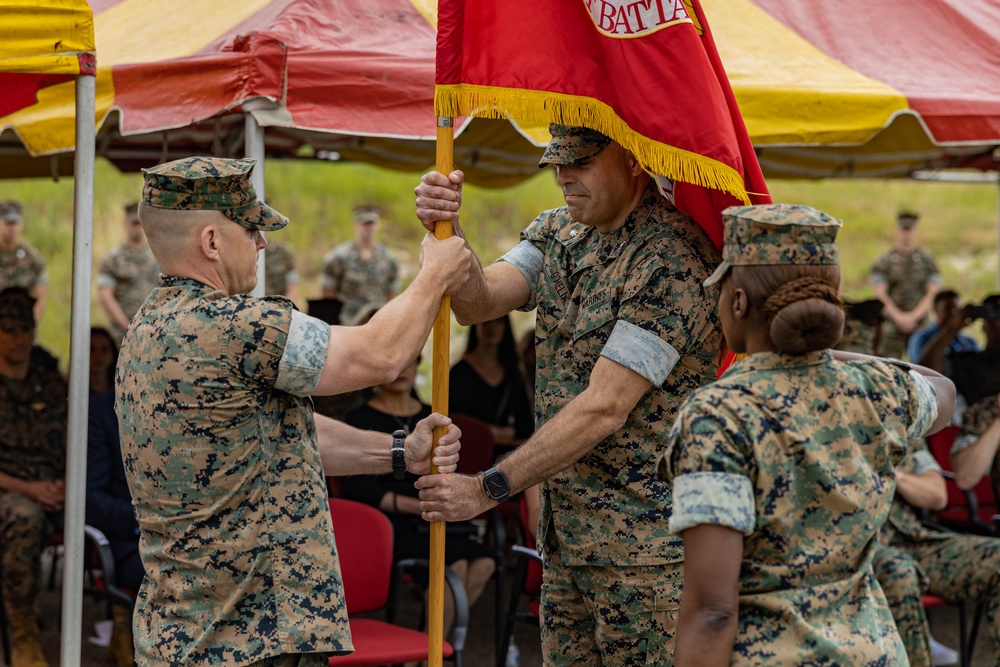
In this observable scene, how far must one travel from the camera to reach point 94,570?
5.16 m

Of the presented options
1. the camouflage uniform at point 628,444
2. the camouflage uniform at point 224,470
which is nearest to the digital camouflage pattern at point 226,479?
the camouflage uniform at point 224,470

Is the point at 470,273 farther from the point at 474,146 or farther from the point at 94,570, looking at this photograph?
the point at 474,146

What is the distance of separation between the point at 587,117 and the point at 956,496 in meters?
4.06

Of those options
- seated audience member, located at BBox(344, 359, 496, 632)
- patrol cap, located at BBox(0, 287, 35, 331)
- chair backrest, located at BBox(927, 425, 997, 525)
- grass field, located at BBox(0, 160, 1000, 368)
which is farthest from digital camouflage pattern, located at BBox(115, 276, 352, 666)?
grass field, located at BBox(0, 160, 1000, 368)

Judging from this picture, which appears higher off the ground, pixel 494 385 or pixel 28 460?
pixel 494 385

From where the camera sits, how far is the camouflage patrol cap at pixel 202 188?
2.56 metres

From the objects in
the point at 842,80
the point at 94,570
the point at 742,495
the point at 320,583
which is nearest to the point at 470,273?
the point at 320,583

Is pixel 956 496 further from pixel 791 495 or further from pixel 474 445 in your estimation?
pixel 791 495

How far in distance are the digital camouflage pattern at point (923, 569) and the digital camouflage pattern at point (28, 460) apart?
3.70m

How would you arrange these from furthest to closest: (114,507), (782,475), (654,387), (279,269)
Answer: (279,269) → (114,507) → (654,387) → (782,475)

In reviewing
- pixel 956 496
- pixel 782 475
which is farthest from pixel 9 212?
pixel 782 475

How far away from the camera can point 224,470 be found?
2506 mm

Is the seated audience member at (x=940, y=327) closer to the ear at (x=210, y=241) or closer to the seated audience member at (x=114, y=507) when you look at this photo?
the seated audience member at (x=114, y=507)

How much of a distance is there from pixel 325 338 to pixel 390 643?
200 centimetres
